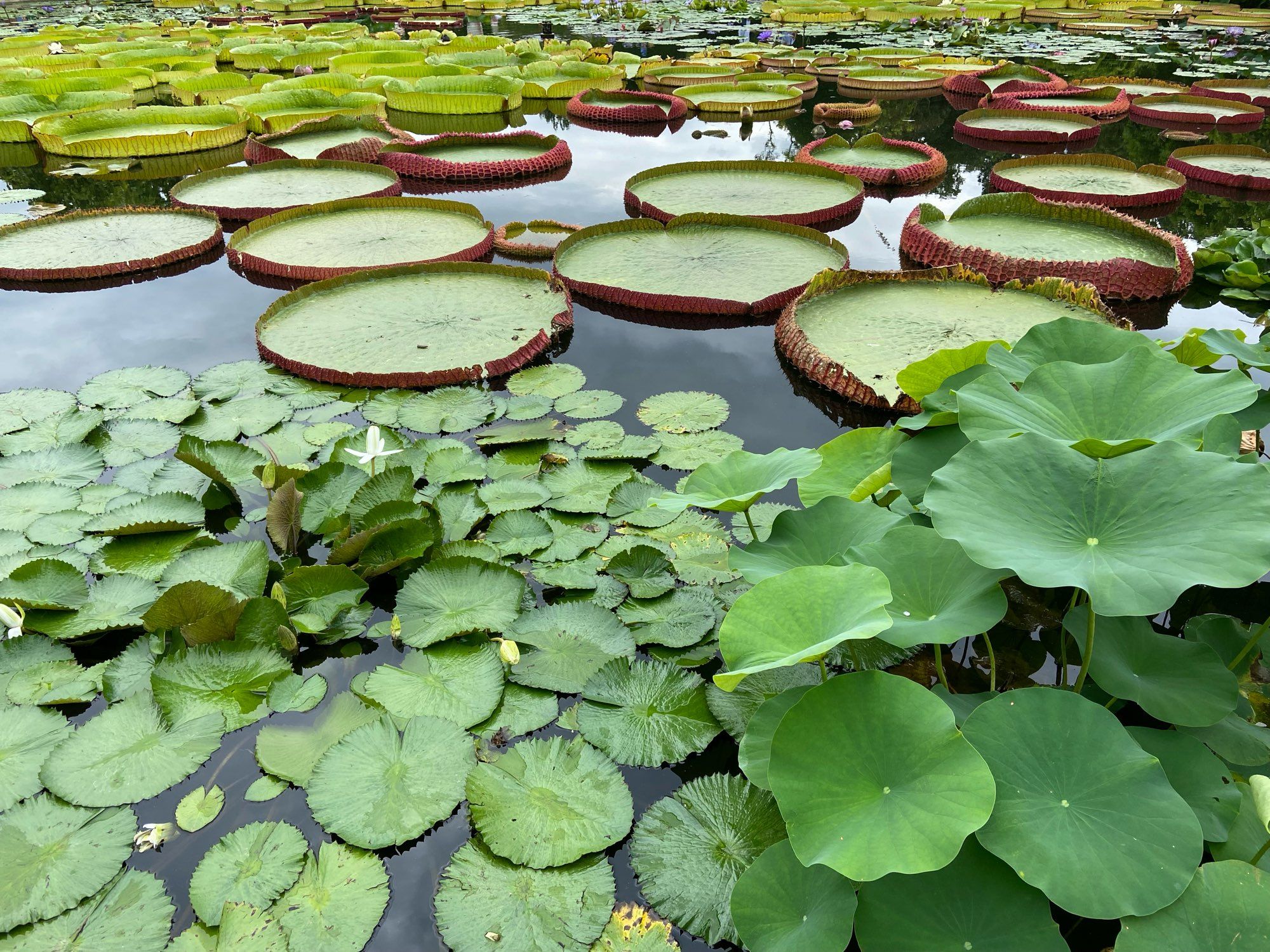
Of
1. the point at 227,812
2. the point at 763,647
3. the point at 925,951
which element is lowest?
the point at 227,812

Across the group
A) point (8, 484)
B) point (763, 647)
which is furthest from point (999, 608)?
point (8, 484)

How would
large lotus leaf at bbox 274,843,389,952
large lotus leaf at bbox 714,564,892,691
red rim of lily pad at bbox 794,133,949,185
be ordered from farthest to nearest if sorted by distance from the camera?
red rim of lily pad at bbox 794,133,949,185 < large lotus leaf at bbox 274,843,389,952 < large lotus leaf at bbox 714,564,892,691

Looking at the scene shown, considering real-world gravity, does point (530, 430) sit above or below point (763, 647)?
below

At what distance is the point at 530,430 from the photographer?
114 inches

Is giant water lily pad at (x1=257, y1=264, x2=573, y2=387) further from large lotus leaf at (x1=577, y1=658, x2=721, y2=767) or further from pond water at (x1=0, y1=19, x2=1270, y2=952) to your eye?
large lotus leaf at (x1=577, y1=658, x2=721, y2=767)

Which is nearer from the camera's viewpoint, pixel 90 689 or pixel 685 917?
pixel 685 917

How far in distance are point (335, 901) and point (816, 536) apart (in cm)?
114

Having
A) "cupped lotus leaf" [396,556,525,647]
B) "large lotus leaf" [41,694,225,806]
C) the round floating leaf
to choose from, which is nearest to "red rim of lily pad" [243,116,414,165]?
"cupped lotus leaf" [396,556,525,647]

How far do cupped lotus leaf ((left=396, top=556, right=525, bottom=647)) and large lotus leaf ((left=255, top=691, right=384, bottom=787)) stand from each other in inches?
8.5

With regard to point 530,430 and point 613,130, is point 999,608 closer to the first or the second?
point 530,430

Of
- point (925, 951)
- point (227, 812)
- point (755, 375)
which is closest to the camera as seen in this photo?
point (925, 951)

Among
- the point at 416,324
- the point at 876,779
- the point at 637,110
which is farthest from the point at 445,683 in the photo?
the point at 637,110

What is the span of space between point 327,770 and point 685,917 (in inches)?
30.2

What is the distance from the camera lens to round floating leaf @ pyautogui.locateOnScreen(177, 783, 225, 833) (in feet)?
5.20
